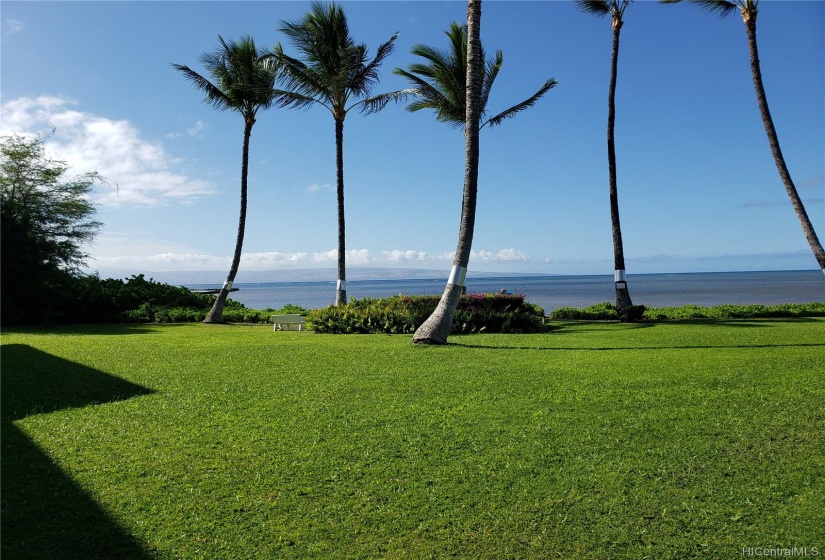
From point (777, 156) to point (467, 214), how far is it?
895 cm

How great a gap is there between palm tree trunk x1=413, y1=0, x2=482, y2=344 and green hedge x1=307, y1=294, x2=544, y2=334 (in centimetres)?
321

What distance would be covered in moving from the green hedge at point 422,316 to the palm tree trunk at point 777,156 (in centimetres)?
688

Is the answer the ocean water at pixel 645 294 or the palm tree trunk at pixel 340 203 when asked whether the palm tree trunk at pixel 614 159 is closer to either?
the ocean water at pixel 645 294

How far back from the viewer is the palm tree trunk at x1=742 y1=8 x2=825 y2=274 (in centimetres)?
1430

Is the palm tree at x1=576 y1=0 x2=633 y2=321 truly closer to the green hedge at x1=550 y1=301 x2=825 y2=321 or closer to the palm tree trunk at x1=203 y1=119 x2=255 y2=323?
the green hedge at x1=550 y1=301 x2=825 y2=321

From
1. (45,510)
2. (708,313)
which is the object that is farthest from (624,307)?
(45,510)

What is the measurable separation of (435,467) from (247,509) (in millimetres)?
1428

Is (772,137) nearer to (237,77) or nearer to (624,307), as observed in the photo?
(624,307)

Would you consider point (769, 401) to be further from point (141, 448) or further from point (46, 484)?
point (46, 484)

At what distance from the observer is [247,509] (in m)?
3.95

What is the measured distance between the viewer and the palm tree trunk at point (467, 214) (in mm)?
10820

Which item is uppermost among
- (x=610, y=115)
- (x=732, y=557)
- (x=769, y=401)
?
(x=610, y=115)

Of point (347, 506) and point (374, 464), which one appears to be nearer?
point (347, 506)

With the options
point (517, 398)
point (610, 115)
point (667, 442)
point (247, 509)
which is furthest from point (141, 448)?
point (610, 115)
